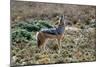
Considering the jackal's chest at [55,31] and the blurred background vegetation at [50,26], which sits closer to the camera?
the blurred background vegetation at [50,26]

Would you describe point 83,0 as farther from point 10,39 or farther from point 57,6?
point 10,39

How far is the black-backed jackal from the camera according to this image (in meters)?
2.41

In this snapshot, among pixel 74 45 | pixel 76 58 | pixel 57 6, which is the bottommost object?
pixel 76 58

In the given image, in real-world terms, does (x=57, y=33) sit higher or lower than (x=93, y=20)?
lower

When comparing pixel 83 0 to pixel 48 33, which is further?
pixel 83 0

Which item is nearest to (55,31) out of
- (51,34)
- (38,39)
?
(51,34)

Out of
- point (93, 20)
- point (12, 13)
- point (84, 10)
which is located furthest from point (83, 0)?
point (12, 13)

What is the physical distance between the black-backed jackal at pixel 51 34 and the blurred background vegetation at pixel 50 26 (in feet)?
0.18

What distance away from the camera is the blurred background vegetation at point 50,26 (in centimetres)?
231

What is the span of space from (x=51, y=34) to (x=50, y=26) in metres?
0.11

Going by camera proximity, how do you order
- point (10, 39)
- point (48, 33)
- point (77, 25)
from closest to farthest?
point (10, 39) → point (48, 33) → point (77, 25)

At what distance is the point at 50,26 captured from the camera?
2459 mm

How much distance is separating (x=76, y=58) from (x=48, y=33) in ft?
1.76

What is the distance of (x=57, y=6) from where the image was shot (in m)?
2.51
